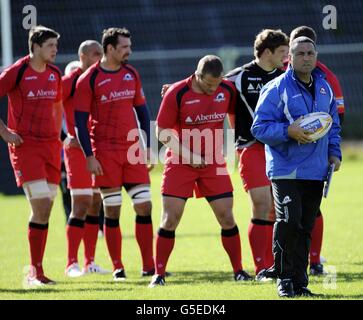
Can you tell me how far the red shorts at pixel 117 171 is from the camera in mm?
9992

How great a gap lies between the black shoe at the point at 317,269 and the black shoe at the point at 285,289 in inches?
76.3

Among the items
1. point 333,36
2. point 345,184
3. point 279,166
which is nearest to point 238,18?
point 333,36

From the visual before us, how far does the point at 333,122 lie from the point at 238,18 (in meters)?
20.8

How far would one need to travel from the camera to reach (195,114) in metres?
9.25

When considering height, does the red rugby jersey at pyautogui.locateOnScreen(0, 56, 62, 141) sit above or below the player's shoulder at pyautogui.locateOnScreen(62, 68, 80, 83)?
below

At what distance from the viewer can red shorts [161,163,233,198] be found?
926 centimetres

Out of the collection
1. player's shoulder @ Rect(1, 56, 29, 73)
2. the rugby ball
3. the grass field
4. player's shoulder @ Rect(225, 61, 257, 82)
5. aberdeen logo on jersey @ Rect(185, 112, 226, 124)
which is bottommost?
the grass field

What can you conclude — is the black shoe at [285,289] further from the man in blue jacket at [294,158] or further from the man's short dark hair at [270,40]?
the man's short dark hair at [270,40]

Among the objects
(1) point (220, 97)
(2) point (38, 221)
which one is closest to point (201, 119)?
(1) point (220, 97)

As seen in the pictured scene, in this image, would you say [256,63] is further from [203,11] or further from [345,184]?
[203,11]

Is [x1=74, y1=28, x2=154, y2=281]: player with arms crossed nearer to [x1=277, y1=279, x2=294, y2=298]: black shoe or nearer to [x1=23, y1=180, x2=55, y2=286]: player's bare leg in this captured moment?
[x1=23, y1=180, x2=55, y2=286]: player's bare leg

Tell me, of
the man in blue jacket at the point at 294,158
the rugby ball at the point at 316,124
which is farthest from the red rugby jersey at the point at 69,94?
the rugby ball at the point at 316,124

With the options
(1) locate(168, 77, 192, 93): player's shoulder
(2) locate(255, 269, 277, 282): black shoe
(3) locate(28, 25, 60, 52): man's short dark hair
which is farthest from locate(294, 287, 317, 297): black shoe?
(3) locate(28, 25, 60, 52): man's short dark hair

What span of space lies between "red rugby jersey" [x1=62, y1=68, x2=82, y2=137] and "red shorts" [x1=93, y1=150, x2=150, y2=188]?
1052 millimetres
